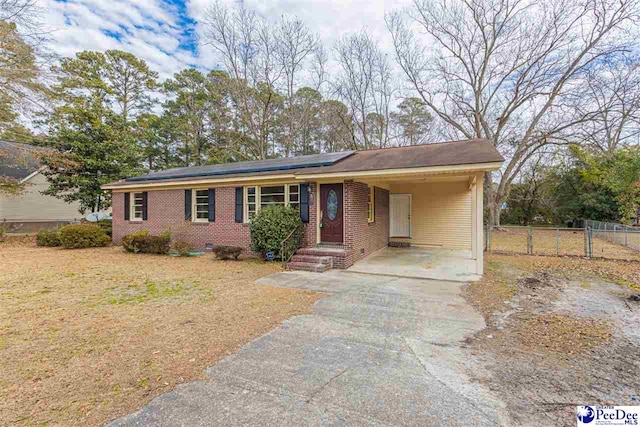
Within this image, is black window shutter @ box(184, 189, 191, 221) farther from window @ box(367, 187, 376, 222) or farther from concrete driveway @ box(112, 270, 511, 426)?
concrete driveway @ box(112, 270, 511, 426)

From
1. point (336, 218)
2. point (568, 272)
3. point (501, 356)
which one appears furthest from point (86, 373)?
point (568, 272)

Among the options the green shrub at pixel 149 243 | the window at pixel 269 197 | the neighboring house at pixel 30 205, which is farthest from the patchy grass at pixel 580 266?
the neighboring house at pixel 30 205

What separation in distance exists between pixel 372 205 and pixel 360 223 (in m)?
1.32

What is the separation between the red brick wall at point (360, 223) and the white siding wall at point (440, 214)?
1891mm

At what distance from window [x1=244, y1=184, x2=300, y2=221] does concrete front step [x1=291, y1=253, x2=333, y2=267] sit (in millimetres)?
1725

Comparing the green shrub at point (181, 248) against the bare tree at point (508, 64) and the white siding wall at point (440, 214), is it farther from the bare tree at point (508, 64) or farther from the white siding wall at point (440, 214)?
the bare tree at point (508, 64)

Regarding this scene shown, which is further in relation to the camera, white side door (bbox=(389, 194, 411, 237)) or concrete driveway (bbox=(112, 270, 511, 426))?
white side door (bbox=(389, 194, 411, 237))

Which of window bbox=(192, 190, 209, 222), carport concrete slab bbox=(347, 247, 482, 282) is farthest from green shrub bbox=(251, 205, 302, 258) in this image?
window bbox=(192, 190, 209, 222)

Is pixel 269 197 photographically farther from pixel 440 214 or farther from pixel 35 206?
pixel 35 206

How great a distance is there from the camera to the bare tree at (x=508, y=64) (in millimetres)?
16578

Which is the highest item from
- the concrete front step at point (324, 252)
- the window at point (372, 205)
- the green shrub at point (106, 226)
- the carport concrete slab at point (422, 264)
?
the window at point (372, 205)

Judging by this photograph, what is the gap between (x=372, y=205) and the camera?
998 centimetres

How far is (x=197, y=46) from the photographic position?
18.8 meters

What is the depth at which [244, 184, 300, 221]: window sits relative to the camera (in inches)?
372
